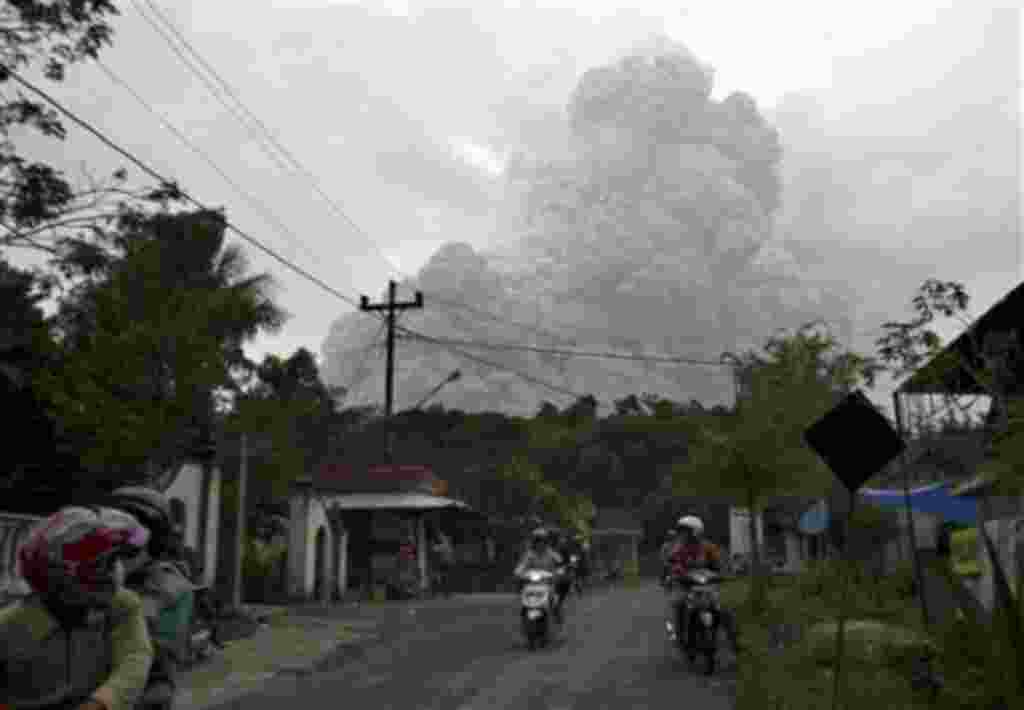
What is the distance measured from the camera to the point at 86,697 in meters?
3.26

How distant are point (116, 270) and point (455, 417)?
61503 millimetres

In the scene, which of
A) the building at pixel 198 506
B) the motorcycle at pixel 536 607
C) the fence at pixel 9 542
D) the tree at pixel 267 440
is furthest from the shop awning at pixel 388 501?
the fence at pixel 9 542

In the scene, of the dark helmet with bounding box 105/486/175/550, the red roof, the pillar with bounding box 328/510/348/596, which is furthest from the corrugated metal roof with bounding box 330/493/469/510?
the dark helmet with bounding box 105/486/175/550

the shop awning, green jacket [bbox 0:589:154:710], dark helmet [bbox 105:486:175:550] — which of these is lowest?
green jacket [bbox 0:589:154:710]

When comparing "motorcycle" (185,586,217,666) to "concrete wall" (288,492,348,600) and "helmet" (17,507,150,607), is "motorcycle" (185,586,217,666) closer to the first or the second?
"helmet" (17,507,150,607)

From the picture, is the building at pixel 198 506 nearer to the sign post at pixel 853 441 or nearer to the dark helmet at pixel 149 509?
the sign post at pixel 853 441

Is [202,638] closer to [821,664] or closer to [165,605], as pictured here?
[821,664]

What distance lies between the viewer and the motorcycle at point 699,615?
12.8 meters

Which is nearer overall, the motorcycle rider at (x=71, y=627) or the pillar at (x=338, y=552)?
the motorcycle rider at (x=71, y=627)

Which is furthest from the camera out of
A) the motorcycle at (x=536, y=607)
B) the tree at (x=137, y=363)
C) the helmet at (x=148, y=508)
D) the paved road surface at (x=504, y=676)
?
the tree at (x=137, y=363)

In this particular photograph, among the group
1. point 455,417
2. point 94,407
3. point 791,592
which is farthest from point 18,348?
point 455,417

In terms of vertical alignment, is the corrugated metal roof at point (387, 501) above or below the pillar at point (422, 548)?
above

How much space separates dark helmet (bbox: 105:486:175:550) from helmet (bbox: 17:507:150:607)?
0.90 metres

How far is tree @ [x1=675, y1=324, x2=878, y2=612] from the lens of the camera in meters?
21.1
